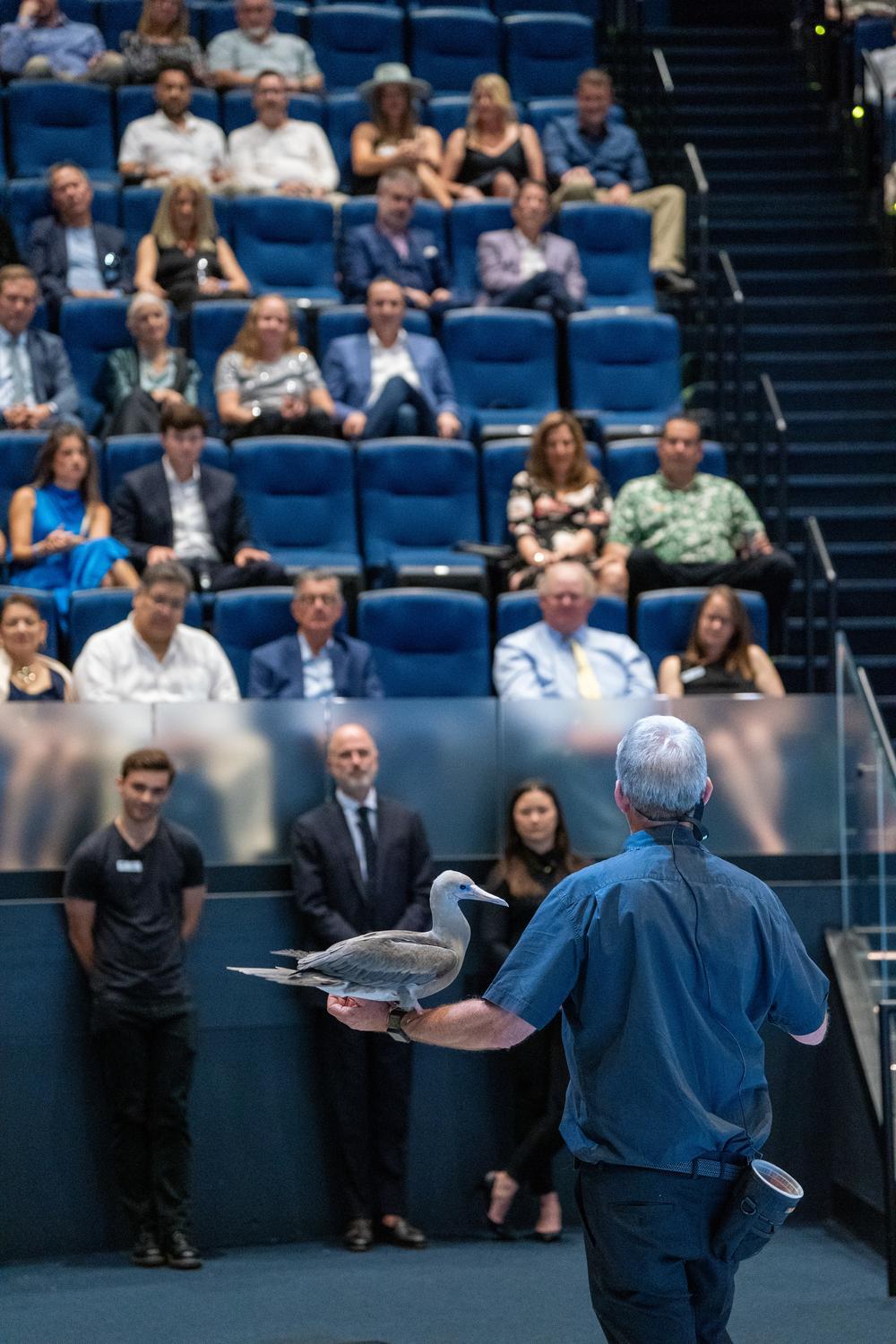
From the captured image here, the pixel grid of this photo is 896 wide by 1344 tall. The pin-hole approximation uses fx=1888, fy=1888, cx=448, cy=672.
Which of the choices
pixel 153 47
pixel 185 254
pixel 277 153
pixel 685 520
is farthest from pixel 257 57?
pixel 685 520

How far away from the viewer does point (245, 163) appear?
869 cm

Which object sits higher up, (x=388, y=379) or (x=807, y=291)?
(x=807, y=291)

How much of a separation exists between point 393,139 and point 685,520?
2.91m

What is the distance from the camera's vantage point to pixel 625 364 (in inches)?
316

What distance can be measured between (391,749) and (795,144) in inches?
214

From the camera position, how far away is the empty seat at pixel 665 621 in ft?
21.3

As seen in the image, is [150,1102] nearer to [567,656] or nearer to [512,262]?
[567,656]

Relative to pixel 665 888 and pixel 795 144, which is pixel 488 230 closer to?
pixel 795 144

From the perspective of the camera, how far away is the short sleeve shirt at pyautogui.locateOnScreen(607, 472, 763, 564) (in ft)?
22.7

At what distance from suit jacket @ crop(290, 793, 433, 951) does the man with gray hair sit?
289 cm

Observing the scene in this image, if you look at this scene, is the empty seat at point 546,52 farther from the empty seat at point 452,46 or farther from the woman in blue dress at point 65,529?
the woman in blue dress at point 65,529

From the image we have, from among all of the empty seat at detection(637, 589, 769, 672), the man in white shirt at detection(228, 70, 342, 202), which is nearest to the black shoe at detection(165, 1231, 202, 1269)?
the empty seat at detection(637, 589, 769, 672)

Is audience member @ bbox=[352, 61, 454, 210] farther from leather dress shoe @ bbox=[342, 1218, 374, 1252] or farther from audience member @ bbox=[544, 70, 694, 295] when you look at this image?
leather dress shoe @ bbox=[342, 1218, 374, 1252]

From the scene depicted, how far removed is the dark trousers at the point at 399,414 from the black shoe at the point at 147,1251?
3.23 m
